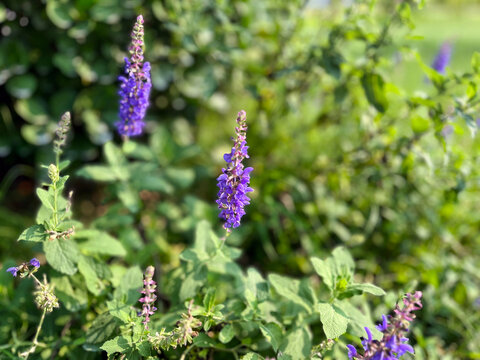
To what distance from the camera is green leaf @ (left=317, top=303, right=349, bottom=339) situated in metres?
1.31

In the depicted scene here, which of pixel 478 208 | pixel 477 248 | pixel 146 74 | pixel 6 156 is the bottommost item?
pixel 6 156

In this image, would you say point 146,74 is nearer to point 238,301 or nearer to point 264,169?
point 238,301

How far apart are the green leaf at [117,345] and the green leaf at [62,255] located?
0.31 m

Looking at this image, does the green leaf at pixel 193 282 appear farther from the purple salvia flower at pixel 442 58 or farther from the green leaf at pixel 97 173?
the purple salvia flower at pixel 442 58

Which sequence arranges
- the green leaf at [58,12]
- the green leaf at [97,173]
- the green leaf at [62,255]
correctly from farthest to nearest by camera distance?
the green leaf at [58,12], the green leaf at [97,173], the green leaf at [62,255]

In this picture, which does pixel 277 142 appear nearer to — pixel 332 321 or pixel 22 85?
pixel 22 85

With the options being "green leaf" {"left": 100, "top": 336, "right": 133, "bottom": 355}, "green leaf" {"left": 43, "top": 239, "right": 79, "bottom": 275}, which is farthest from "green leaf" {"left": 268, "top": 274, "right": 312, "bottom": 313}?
"green leaf" {"left": 43, "top": 239, "right": 79, "bottom": 275}

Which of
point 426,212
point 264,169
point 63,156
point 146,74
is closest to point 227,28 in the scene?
point 264,169

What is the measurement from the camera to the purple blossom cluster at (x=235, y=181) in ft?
4.09

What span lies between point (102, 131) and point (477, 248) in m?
2.52

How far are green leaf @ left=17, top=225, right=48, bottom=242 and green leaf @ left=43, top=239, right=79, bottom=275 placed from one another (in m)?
0.04

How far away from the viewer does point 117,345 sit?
1303 millimetres

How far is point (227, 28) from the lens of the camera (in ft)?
8.14

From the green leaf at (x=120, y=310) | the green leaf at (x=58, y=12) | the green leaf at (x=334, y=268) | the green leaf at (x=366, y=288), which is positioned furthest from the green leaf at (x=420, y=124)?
the green leaf at (x=58, y=12)
